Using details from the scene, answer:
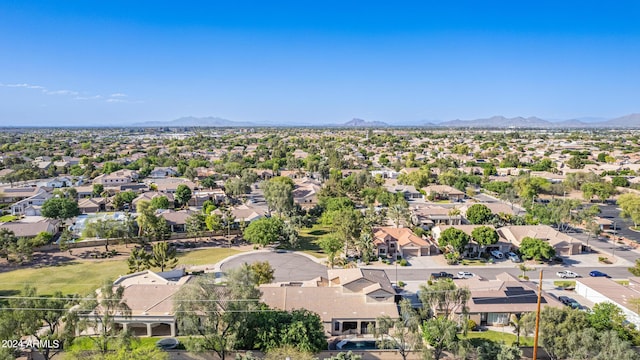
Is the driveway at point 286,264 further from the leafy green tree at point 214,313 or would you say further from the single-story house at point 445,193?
the single-story house at point 445,193

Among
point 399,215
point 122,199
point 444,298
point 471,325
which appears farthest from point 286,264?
point 122,199

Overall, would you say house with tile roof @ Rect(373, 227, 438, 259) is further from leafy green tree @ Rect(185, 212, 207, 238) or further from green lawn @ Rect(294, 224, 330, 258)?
leafy green tree @ Rect(185, 212, 207, 238)

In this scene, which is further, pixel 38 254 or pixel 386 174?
pixel 386 174

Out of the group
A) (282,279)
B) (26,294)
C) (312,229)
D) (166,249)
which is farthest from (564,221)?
(26,294)

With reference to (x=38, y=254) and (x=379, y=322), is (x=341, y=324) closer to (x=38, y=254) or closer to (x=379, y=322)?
(x=379, y=322)

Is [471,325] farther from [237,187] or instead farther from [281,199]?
[237,187]
